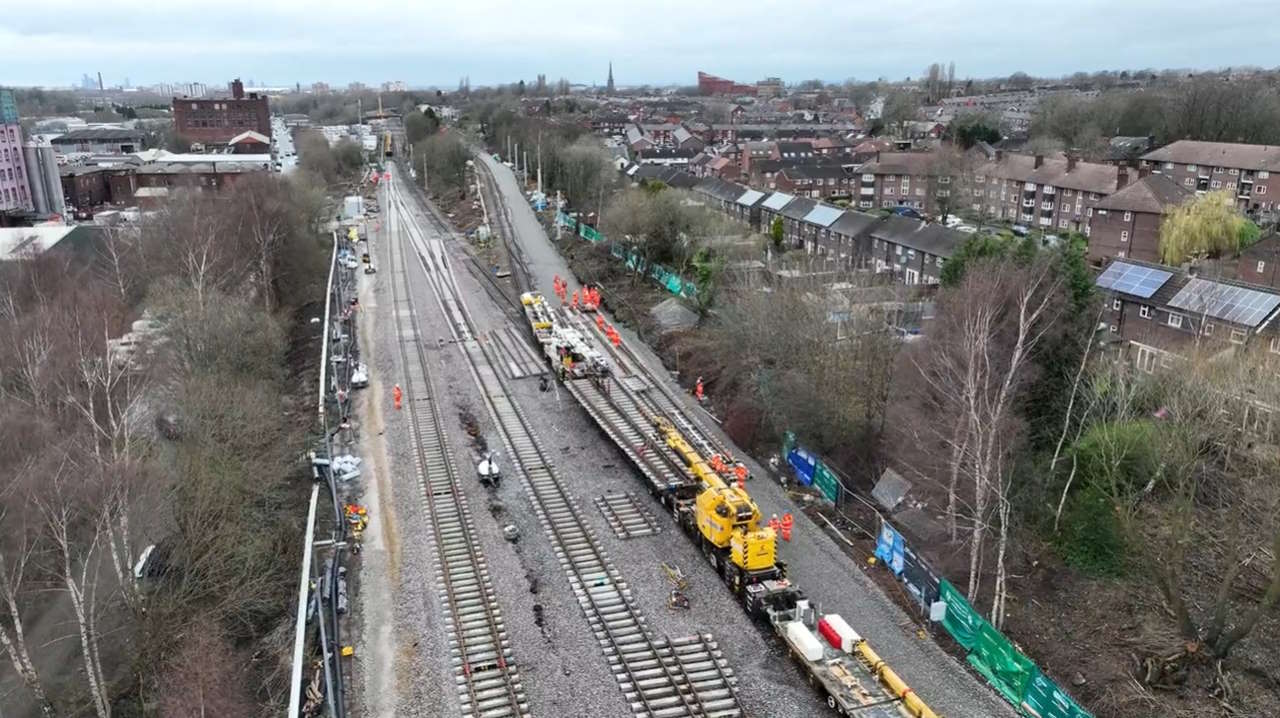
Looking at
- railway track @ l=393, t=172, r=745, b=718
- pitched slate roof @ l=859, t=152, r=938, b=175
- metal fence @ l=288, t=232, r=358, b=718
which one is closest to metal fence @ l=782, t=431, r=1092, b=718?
railway track @ l=393, t=172, r=745, b=718

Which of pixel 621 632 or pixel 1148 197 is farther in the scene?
pixel 1148 197

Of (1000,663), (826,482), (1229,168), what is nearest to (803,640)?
(1000,663)

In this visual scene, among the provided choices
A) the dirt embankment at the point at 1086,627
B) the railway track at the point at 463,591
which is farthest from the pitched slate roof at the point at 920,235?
the railway track at the point at 463,591

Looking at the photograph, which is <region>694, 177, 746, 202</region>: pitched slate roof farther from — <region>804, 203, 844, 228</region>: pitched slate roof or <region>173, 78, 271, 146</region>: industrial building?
<region>173, 78, 271, 146</region>: industrial building

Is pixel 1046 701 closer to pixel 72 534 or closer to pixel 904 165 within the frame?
pixel 72 534

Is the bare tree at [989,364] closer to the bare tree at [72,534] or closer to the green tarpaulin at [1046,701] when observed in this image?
the green tarpaulin at [1046,701]
